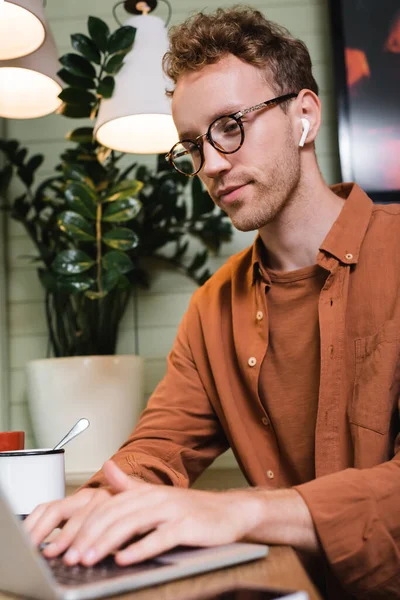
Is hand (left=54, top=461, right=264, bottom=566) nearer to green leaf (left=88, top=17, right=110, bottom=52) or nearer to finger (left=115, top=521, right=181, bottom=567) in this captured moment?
finger (left=115, top=521, right=181, bottom=567)

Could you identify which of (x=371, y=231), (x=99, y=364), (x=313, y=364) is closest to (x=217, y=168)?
(x=371, y=231)

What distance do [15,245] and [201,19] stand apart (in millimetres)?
1147

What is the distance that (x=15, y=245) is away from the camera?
2283 mm

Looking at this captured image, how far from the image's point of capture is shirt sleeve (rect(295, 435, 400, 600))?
2.49 ft

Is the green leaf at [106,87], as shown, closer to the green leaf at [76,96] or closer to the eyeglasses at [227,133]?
the green leaf at [76,96]

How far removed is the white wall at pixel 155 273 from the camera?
221 centimetres

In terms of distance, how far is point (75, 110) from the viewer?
1.87 metres

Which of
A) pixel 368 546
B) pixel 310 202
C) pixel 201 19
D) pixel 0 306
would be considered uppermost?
pixel 201 19

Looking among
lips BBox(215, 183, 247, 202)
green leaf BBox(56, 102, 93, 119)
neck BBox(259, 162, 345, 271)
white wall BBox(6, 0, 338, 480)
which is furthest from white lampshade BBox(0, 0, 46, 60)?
white wall BBox(6, 0, 338, 480)

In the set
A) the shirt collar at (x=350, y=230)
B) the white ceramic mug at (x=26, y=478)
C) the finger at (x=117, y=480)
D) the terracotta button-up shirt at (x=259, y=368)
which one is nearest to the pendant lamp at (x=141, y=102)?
the terracotta button-up shirt at (x=259, y=368)

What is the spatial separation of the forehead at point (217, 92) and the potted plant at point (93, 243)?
1.52ft

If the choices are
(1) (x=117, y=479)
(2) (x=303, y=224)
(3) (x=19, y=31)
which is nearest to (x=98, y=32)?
(3) (x=19, y=31)

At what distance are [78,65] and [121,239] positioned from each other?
504 millimetres

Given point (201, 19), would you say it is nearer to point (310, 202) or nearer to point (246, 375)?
point (310, 202)
